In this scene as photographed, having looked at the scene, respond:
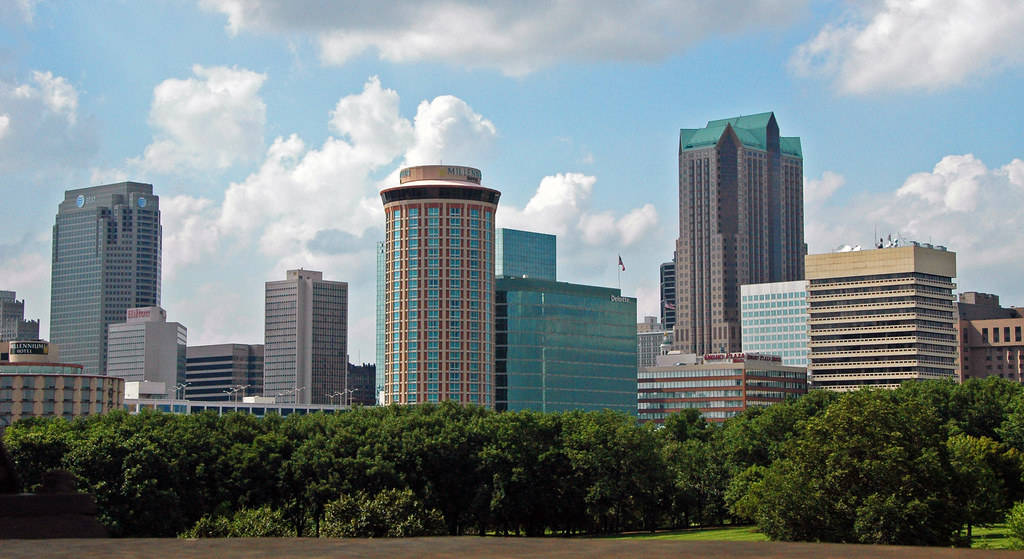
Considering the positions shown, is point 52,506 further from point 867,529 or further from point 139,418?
point 139,418

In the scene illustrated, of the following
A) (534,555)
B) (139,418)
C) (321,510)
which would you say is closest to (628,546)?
(534,555)

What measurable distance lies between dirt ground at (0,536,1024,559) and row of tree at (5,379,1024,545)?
62320 millimetres

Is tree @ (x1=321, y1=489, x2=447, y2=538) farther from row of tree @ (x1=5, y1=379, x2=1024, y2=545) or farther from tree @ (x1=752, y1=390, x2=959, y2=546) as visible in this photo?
tree @ (x1=752, y1=390, x2=959, y2=546)

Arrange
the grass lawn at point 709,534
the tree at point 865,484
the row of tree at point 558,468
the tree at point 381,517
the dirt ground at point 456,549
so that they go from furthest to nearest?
the grass lawn at point 709,534, the tree at point 381,517, the row of tree at point 558,468, the tree at point 865,484, the dirt ground at point 456,549

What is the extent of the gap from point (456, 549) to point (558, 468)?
104 metres

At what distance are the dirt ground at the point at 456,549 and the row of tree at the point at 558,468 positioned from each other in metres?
62.3

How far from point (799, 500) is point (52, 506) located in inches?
2669

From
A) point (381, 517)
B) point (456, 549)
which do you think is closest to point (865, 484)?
point (381, 517)

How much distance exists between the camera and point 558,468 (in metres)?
116

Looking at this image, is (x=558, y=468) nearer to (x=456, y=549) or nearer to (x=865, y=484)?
(x=865, y=484)

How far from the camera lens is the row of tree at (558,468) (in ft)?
260

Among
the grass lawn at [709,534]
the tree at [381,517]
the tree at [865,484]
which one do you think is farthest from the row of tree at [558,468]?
the grass lawn at [709,534]

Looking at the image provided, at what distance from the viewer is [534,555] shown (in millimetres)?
13227

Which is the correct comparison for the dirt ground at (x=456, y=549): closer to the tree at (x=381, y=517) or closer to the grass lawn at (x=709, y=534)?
the tree at (x=381, y=517)
